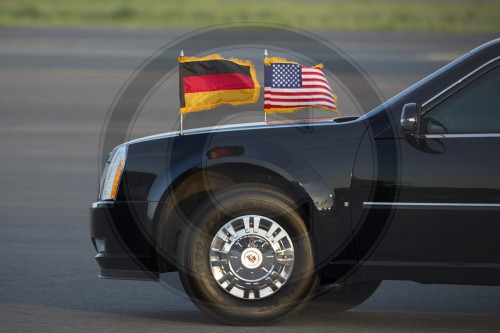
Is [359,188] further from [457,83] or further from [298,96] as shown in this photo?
[298,96]

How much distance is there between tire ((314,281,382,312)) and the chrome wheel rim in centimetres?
71

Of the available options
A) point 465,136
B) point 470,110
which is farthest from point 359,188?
point 470,110

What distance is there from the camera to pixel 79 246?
8992mm

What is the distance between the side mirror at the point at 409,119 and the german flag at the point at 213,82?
1.05 meters

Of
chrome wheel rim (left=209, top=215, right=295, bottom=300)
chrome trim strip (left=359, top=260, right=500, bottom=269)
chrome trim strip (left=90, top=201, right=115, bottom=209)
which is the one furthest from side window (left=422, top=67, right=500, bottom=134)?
chrome trim strip (left=90, top=201, right=115, bottom=209)

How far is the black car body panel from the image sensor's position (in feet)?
19.6

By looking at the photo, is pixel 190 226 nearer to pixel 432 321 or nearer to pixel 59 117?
pixel 432 321

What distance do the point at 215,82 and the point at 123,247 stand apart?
1157 millimetres

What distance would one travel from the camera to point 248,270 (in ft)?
20.4

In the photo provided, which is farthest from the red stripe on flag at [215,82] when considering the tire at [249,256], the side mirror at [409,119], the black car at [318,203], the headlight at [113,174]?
the side mirror at [409,119]

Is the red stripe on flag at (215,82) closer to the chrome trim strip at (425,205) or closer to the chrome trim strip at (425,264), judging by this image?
the chrome trim strip at (425,205)

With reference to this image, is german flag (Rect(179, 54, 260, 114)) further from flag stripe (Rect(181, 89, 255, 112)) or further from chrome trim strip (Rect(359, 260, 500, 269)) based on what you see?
chrome trim strip (Rect(359, 260, 500, 269))

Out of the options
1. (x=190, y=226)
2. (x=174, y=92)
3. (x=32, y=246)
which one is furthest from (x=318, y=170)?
(x=174, y=92)

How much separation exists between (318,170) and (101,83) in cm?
1815
